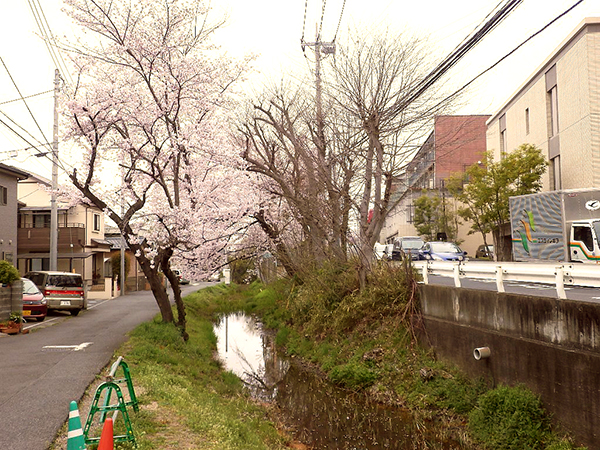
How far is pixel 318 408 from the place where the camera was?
13000mm

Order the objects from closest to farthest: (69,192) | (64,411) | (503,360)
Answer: (64,411) → (503,360) → (69,192)

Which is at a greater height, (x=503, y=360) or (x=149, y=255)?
(x=149, y=255)

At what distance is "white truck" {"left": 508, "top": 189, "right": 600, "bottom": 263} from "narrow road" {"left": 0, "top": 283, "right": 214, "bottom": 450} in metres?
15.8

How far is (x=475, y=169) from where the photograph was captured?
36469 millimetres

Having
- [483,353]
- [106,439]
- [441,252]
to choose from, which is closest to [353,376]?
[483,353]

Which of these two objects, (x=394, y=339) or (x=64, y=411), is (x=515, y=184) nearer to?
(x=394, y=339)

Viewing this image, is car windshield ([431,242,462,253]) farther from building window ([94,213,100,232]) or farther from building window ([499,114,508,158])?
building window ([94,213,100,232])

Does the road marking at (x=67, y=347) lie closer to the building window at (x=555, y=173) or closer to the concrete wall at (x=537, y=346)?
the concrete wall at (x=537, y=346)

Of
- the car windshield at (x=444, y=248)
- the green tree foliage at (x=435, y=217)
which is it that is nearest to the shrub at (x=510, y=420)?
the car windshield at (x=444, y=248)

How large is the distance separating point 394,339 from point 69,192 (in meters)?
10.7

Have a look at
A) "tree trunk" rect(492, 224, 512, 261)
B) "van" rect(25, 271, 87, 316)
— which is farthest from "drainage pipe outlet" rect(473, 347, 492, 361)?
"tree trunk" rect(492, 224, 512, 261)

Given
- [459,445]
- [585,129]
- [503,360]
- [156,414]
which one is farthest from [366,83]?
[585,129]

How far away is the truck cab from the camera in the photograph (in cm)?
1883

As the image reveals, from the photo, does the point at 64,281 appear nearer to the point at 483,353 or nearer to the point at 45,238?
the point at 45,238
